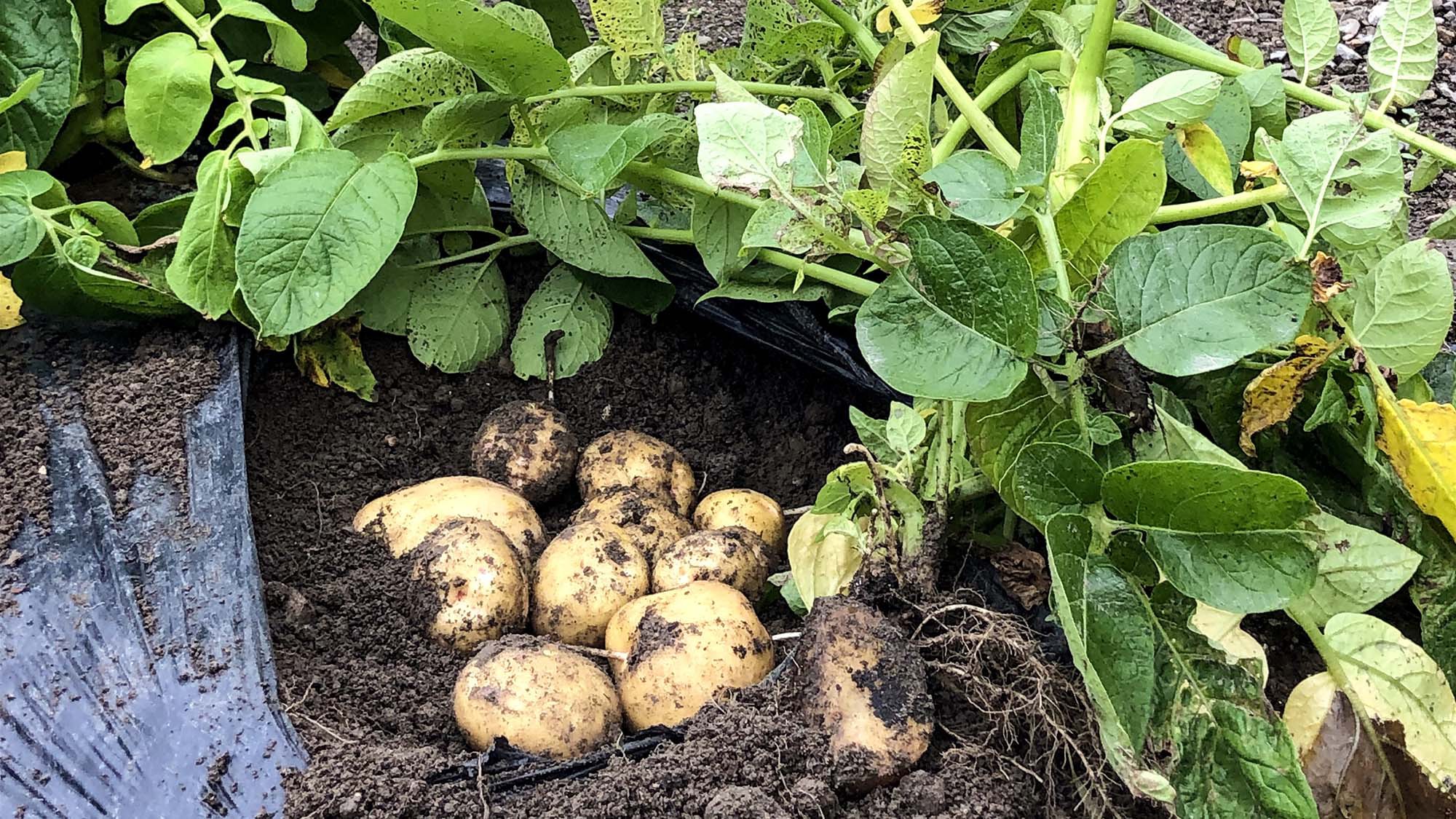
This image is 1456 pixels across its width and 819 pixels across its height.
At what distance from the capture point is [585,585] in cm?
137

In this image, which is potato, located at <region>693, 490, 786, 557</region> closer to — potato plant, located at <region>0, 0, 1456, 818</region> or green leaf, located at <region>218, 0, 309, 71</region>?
potato plant, located at <region>0, 0, 1456, 818</region>

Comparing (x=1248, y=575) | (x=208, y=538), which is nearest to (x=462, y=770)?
(x=208, y=538)

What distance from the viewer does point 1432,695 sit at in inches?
40.6

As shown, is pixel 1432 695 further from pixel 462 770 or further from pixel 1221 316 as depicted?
pixel 462 770

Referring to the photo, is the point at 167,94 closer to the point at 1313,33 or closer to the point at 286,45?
the point at 286,45

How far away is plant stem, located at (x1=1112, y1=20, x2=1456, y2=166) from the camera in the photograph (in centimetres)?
131

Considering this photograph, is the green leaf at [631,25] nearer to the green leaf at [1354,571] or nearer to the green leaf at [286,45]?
the green leaf at [286,45]

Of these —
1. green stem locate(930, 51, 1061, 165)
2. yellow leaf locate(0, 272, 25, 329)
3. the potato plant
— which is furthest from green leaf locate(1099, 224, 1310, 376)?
yellow leaf locate(0, 272, 25, 329)

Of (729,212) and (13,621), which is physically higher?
(729,212)

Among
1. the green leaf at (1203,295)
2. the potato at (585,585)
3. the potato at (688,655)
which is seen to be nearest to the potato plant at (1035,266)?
the green leaf at (1203,295)

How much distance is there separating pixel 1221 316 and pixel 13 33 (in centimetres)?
162

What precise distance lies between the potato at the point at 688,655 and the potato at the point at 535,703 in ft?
0.15

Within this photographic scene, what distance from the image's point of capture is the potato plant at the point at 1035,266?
3.09 ft

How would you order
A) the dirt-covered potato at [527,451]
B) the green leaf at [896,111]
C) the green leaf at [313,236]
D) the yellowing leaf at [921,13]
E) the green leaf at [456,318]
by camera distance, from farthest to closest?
the green leaf at [456,318] → the dirt-covered potato at [527,451] → the yellowing leaf at [921,13] → the green leaf at [313,236] → the green leaf at [896,111]
